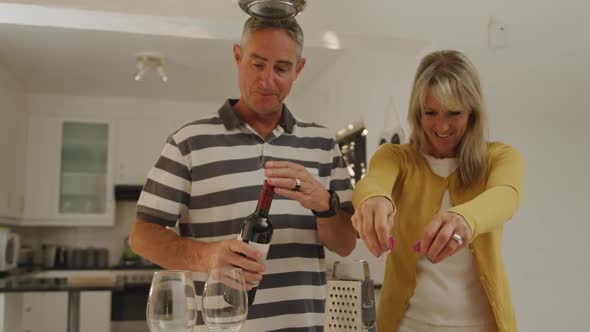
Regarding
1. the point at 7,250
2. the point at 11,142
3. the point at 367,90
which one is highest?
the point at 367,90

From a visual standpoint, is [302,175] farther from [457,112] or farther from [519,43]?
[519,43]

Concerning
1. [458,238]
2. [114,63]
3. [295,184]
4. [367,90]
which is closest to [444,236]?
[458,238]

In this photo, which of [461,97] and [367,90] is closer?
[461,97]

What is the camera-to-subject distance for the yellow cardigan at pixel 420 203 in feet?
3.66

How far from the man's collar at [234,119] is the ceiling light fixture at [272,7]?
0.82 ft

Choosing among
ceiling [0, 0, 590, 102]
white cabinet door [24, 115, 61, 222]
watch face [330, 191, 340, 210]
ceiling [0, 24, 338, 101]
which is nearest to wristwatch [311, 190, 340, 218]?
watch face [330, 191, 340, 210]

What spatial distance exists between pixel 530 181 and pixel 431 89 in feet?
4.29

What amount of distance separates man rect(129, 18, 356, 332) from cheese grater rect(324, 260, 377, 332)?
0.26 m

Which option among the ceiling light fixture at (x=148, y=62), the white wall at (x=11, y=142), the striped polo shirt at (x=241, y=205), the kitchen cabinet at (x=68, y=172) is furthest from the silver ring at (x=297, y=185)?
the kitchen cabinet at (x=68, y=172)

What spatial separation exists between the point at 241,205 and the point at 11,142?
380 cm

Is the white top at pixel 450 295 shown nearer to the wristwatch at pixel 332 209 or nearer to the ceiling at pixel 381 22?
the wristwatch at pixel 332 209

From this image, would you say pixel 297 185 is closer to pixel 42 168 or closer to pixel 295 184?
pixel 295 184

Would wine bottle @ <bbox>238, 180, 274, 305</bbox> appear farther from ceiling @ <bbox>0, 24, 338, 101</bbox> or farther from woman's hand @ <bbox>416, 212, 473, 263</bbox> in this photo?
ceiling @ <bbox>0, 24, 338, 101</bbox>

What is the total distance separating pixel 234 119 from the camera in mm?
1345
